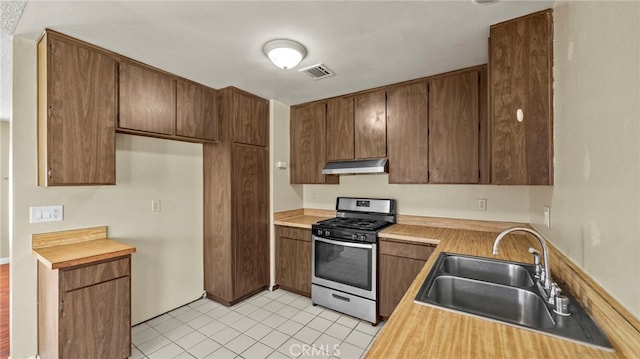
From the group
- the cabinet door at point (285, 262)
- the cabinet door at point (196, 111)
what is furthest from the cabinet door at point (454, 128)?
the cabinet door at point (196, 111)

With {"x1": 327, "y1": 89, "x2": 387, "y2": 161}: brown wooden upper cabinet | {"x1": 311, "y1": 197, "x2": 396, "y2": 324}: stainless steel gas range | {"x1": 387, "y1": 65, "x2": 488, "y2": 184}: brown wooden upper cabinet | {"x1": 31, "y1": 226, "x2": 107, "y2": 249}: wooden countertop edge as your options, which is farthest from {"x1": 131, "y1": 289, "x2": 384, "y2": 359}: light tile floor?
{"x1": 327, "y1": 89, "x2": 387, "y2": 161}: brown wooden upper cabinet

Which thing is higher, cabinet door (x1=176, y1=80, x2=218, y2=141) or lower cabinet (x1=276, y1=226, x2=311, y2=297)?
cabinet door (x1=176, y1=80, x2=218, y2=141)

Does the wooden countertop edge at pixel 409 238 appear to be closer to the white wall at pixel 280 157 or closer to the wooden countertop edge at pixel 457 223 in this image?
the wooden countertop edge at pixel 457 223

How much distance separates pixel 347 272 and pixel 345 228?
1.43 feet

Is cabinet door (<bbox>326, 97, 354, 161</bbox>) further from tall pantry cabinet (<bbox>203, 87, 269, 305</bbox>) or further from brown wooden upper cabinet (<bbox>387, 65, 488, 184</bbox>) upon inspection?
tall pantry cabinet (<bbox>203, 87, 269, 305</bbox>)

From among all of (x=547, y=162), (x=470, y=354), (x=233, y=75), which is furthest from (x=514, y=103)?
(x=233, y=75)

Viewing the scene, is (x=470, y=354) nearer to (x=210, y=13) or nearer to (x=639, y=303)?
(x=639, y=303)

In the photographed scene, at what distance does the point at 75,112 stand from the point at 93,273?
1128mm

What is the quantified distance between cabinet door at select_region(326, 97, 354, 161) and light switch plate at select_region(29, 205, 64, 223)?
2421mm

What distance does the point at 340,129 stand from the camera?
309 cm

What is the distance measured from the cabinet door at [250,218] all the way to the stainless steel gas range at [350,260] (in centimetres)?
68

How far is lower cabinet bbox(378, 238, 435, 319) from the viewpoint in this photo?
2330mm

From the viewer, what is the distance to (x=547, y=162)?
151 cm

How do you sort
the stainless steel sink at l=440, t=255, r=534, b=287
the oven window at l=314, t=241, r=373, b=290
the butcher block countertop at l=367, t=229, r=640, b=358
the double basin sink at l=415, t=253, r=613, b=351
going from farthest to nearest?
the oven window at l=314, t=241, r=373, b=290, the stainless steel sink at l=440, t=255, r=534, b=287, the double basin sink at l=415, t=253, r=613, b=351, the butcher block countertop at l=367, t=229, r=640, b=358
